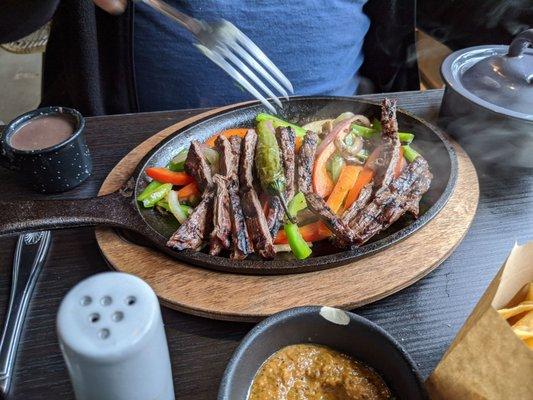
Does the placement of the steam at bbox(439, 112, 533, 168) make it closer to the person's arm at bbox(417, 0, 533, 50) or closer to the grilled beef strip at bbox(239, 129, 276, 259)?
the grilled beef strip at bbox(239, 129, 276, 259)

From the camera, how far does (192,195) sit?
1576 millimetres

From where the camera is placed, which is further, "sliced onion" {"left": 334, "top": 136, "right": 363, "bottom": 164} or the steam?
"sliced onion" {"left": 334, "top": 136, "right": 363, "bottom": 164}

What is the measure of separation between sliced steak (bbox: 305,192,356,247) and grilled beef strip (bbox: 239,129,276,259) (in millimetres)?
155

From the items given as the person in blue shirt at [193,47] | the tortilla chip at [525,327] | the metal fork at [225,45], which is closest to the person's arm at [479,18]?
the person in blue shirt at [193,47]

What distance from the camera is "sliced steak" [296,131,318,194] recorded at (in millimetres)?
1546

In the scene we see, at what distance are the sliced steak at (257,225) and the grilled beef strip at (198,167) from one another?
5.3 inches

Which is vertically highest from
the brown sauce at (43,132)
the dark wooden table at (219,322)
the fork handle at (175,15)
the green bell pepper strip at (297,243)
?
the fork handle at (175,15)

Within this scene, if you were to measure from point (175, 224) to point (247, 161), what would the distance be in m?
0.31

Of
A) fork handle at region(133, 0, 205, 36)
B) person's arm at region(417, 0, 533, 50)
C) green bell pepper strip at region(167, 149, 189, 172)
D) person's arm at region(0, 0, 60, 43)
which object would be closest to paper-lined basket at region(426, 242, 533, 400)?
green bell pepper strip at region(167, 149, 189, 172)

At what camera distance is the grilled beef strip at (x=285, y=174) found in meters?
1.43

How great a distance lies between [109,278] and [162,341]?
149 millimetres

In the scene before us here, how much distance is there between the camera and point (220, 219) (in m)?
1.39

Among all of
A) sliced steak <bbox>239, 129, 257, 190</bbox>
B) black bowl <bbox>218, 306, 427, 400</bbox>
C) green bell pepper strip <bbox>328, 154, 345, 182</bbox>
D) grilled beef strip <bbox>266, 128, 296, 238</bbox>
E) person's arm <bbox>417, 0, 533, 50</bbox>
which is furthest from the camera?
person's arm <bbox>417, 0, 533, 50</bbox>

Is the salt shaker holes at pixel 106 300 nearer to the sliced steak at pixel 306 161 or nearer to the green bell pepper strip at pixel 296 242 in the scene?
the green bell pepper strip at pixel 296 242
